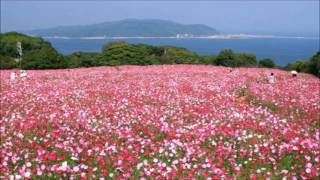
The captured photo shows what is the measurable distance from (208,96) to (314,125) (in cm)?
470

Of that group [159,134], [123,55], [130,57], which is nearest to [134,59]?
[130,57]

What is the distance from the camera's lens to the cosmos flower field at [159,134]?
24.6 ft

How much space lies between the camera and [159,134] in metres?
10.1

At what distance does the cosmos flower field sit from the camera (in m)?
7.50

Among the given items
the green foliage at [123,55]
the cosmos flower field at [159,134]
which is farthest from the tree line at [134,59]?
the cosmos flower field at [159,134]

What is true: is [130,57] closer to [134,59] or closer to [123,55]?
[134,59]

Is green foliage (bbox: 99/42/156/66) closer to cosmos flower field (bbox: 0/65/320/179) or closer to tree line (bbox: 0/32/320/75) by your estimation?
tree line (bbox: 0/32/320/75)

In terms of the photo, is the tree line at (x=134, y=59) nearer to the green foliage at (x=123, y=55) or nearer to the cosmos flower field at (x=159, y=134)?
the green foliage at (x=123, y=55)

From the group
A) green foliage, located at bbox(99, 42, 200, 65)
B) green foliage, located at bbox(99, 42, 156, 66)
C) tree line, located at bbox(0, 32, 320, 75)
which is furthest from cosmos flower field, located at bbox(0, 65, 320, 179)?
green foliage, located at bbox(99, 42, 156, 66)

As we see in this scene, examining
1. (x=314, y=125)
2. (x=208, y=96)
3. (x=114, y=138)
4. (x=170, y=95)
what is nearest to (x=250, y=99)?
(x=208, y=96)

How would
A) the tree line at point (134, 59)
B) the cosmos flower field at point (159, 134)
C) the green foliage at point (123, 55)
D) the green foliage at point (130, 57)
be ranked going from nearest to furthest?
1. the cosmos flower field at point (159, 134)
2. the tree line at point (134, 59)
3. the green foliage at point (130, 57)
4. the green foliage at point (123, 55)

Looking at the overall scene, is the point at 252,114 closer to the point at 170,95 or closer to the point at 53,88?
the point at 170,95

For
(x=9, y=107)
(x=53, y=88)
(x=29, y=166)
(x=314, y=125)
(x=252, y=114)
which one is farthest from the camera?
(x=53, y=88)

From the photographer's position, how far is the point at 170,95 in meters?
15.6
